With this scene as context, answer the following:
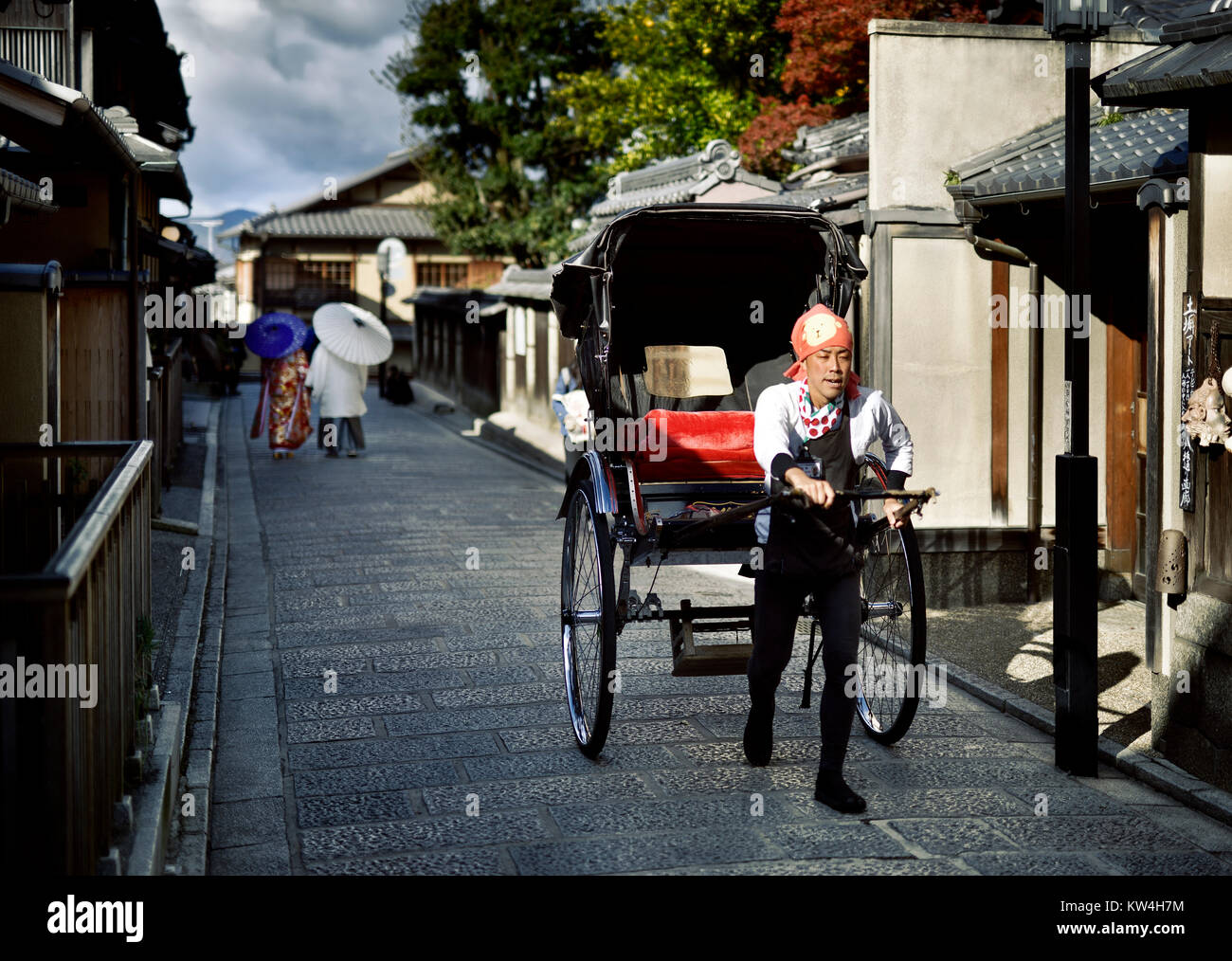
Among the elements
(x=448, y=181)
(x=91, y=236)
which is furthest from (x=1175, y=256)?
(x=448, y=181)

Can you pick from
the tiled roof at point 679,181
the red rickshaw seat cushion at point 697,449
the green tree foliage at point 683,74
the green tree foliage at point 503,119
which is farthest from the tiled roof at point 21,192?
the green tree foliage at point 503,119

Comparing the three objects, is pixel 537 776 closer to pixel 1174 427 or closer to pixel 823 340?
pixel 823 340

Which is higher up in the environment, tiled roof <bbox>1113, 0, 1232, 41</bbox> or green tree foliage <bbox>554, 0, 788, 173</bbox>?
green tree foliage <bbox>554, 0, 788, 173</bbox>

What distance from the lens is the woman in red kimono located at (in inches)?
811

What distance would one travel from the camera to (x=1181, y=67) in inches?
222

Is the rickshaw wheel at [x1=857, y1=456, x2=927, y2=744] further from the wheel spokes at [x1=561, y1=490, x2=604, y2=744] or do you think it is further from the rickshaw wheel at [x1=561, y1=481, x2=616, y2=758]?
the wheel spokes at [x1=561, y1=490, x2=604, y2=744]

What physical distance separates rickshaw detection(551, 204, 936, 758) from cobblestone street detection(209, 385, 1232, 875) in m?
0.39

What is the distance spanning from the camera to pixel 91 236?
12.4 meters

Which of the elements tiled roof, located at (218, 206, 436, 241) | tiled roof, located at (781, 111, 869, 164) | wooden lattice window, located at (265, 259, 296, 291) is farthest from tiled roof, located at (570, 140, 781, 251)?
wooden lattice window, located at (265, 259, 296, 291)

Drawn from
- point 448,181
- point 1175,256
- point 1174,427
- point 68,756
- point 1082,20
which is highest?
point 448,181

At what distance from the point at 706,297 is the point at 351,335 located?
1453 centimetres

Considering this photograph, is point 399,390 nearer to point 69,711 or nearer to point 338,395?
point 338,395

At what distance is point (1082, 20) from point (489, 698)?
4.56 metres

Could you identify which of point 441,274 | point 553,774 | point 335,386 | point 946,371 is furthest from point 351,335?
point 441,274
